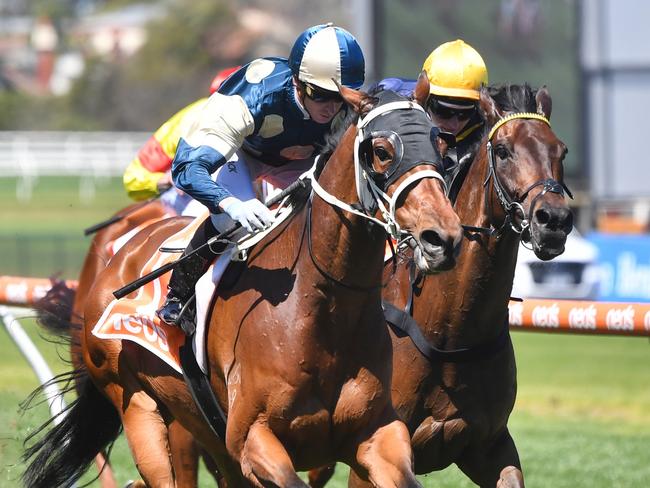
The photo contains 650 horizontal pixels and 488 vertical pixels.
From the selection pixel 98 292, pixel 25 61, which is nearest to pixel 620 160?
pixel 98 292

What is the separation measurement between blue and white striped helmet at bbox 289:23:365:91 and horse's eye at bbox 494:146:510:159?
0.59 meters

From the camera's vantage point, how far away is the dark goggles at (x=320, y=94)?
427cm

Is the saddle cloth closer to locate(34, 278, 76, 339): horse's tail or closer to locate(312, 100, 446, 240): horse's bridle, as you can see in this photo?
locate(312, 100, 446, 240): horse's bridle

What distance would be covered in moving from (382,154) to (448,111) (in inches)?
49.5

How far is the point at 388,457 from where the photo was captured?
13.2ft

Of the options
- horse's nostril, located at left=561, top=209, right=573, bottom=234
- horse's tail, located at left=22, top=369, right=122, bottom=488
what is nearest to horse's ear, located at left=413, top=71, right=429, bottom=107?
horse's nostril, located at left=561, top=209, right=573, bottom=234

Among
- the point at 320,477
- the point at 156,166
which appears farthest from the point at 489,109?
the point at 156,166

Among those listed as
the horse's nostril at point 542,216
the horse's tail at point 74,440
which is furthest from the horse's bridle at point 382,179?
the horse's tail at point 74,440

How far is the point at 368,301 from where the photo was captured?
13.6 ft

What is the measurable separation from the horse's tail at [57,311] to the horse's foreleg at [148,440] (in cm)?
81

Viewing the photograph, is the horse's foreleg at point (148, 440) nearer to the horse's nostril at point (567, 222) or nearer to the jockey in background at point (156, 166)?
the jockey in background at point (156, 166)

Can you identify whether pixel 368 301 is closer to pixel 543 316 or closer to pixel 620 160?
pixel 543 316

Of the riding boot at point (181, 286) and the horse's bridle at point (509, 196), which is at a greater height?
the horse's bridle at point (509, 196)

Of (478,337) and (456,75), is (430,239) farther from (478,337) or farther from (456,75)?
(456,75)
